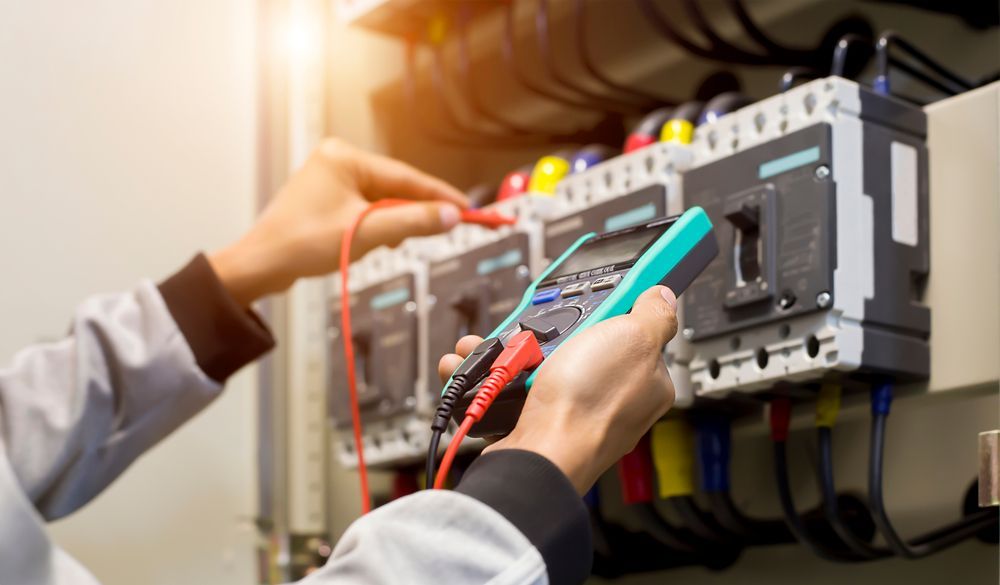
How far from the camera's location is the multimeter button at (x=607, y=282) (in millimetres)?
811

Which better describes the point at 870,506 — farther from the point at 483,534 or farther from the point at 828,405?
the point at 483,534

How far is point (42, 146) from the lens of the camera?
4.72ft

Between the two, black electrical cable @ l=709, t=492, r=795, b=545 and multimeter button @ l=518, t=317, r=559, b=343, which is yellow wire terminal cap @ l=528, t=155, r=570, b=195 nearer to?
black electrical cable @ l=709, t=492, r=795, b=545

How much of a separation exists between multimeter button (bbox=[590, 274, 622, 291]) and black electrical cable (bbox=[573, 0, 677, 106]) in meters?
0.61

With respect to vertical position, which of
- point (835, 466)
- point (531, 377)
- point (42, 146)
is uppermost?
point (42, 146)

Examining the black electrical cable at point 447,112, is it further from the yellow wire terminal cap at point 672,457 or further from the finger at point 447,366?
the finger at point 447,366

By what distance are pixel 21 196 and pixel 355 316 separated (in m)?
0.41

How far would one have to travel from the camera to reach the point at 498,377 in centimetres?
71

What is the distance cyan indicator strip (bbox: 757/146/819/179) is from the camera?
96cm

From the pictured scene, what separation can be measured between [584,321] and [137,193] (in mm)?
913

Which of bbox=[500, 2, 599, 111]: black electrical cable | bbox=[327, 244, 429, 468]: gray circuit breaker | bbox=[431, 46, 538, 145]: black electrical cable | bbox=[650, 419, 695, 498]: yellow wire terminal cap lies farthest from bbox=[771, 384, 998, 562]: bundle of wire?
bbox=[431, 46, 538, 145]: black electrical cable

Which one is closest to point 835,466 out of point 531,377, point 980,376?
point 980,376

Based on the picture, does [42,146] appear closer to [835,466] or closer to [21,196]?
[21,196]

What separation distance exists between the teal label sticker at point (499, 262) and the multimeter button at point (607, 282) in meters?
0.41
